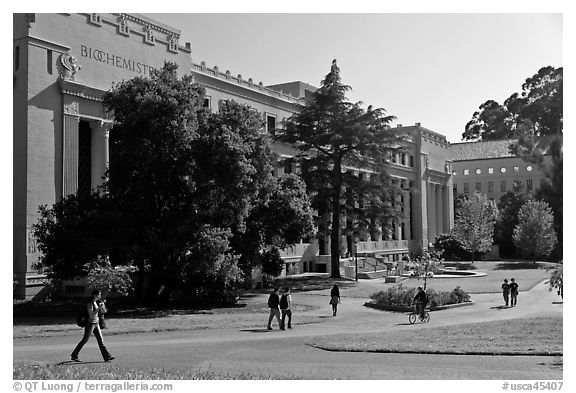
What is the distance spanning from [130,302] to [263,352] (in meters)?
14.6

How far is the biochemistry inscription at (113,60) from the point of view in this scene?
3506 centimetres

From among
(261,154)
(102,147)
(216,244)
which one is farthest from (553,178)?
(102,147)

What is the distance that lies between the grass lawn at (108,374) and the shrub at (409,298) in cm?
1732

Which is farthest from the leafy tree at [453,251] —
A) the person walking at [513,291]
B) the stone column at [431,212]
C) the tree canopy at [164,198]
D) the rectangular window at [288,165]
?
the tree canopy at [164,198]

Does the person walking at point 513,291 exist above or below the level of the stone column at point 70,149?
below

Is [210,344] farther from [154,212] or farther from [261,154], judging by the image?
[261,154]

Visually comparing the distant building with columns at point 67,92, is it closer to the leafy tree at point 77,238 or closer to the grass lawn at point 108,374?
the leafy tree at point 77,238

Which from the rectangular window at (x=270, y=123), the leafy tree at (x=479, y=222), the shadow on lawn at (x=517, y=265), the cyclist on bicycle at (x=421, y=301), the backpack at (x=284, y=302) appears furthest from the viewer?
the leafy tree at (x=479, y=222)

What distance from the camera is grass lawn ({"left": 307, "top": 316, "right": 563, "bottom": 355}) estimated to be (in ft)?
60.5

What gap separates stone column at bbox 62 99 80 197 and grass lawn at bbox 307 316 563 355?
18.8 meters

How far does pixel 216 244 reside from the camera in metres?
28.3

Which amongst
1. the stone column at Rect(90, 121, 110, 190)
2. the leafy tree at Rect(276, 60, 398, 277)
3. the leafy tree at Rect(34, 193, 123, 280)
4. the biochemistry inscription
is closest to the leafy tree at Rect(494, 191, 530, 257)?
the leafy tree at Rect(276, 60, 398, 277)

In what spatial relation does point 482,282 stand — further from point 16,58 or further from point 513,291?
point 16,58

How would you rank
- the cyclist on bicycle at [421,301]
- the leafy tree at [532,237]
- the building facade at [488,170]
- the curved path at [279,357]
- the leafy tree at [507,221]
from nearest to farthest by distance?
1. the curved path at [279,357]
2. the cyclist on bicycle at [421,301]
3. the building facade at [488,170]
4. the leafy tree at [532,237]
5. the leafy tree at [507,221]
